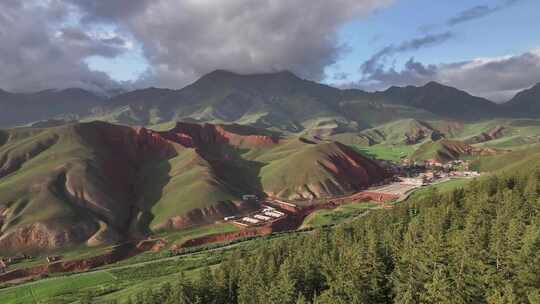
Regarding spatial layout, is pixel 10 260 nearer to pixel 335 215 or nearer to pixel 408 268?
pixel 335 215

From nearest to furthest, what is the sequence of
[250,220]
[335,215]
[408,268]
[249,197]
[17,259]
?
[408,268] → [17,259] → [250,220] → [335,215] → [249,197]

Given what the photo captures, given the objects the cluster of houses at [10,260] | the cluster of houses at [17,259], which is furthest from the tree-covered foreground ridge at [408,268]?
the cluster of houses at [10,260]

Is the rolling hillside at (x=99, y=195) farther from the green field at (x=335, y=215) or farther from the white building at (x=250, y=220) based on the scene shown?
the green field at (x=335, y=215)

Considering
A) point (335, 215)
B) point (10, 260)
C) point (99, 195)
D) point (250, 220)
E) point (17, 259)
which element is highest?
point (99, 195)

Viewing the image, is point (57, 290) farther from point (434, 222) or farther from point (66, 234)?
point (434, 222)

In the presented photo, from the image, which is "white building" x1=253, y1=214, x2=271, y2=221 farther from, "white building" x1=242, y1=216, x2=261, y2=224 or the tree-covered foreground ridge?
the tree-covered foreground ridge

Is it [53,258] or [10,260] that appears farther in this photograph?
[53,258]

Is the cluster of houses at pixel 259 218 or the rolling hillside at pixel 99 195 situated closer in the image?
the rolling hillside at pixel 99 195

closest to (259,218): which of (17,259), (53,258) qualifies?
(53,258)

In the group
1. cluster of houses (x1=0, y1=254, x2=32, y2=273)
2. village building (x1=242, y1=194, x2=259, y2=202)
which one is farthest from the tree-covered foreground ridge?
village building (x1=242, y1=194, x2=259, y2=202)
